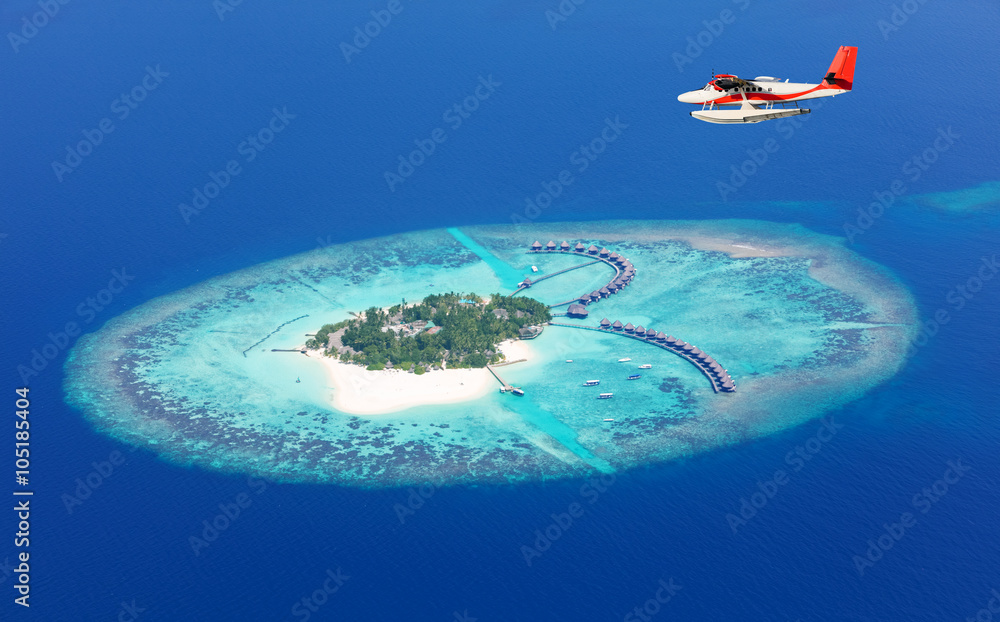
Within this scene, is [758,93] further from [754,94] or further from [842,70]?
[842,70]

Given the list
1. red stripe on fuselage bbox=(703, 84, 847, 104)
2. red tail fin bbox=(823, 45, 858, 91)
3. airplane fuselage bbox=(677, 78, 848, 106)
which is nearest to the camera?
red tail fin bbox=(823, 45, 858, 91)

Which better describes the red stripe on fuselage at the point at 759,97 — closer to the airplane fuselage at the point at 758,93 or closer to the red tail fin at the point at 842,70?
the airplane fuselage at the point at 758,93

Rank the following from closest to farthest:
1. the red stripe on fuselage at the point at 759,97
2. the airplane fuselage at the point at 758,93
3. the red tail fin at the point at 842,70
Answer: the red tail fin at the point at 842,70, the airplane fuselage at the point at 758,93, the red stripe on fuselage at the point at 759,97

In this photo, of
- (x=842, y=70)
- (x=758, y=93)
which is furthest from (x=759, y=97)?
(x=842, y=70)

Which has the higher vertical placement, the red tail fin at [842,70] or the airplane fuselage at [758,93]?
the red tail fin at [842,70]

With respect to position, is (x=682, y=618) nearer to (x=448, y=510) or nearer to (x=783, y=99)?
(x=448, y=510)

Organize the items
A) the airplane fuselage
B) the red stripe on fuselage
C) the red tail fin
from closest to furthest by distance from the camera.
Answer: the red tail fin < the airplane fuselage < the red stripe on fuselage

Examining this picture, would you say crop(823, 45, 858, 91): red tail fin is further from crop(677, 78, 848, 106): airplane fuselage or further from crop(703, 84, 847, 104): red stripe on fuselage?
crop(703, 84, 847, 104): red stripe on fuselage

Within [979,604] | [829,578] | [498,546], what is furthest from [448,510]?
[979,604]
